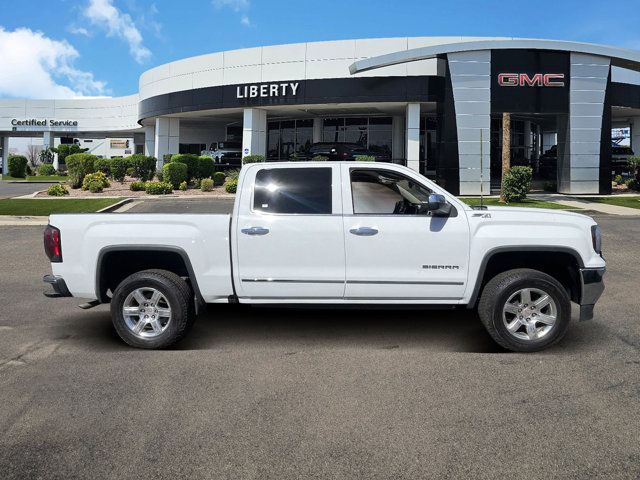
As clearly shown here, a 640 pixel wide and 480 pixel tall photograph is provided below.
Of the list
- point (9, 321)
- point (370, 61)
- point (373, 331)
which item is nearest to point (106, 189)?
point (370, 61)

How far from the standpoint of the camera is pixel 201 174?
100ft

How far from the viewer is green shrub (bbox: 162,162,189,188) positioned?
91.8 ft

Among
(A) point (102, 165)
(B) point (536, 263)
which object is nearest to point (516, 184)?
(B) point (536, 263)

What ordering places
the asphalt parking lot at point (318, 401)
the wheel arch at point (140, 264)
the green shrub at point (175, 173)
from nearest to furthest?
the asphalt parking lot at point (318, 401) < the wheel arch at point (140, 264) < the green shrub at point (175, 173)

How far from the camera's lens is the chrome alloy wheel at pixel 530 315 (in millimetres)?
5297

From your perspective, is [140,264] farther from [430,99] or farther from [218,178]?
[430,99]

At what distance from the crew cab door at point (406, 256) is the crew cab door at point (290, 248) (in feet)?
0.50

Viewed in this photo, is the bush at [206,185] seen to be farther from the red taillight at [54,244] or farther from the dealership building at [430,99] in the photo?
the red taillight at [54,244]

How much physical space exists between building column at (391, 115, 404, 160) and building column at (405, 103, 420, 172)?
807cm

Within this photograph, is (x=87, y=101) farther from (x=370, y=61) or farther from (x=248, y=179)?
(x=248, y=179)

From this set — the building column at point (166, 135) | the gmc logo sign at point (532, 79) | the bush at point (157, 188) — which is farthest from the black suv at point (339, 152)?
the building column at point (166, 135)

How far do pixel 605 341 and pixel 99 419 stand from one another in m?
4.66

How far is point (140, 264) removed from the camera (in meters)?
5.93

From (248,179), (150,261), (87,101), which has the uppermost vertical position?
(87,101)
